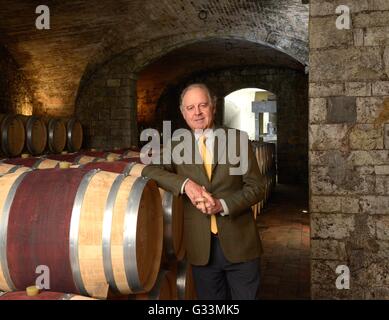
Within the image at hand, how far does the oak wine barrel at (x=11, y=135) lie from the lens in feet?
17.2

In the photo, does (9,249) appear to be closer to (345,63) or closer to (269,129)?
(345,63)

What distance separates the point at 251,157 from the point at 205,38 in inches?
277

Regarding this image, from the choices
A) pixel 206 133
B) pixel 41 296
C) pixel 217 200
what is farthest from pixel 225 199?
pixel 41 296

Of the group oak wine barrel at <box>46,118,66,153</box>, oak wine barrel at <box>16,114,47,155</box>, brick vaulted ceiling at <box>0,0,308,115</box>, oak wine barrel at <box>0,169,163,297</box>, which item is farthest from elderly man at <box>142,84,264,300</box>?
brick vaulted ceiling at <box>0,0,308,115</box>

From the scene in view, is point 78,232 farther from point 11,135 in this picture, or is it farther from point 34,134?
point 34,134

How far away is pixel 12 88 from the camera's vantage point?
834cm

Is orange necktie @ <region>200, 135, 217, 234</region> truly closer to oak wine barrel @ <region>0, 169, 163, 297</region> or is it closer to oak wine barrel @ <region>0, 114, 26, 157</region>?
oak wine barrel @ <region>0, 169, 163, 297</region>

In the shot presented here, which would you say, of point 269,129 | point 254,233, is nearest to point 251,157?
point 254,233

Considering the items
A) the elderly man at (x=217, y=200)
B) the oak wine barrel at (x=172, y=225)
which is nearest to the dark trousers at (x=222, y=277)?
the elderly man at (x=217, y=200)

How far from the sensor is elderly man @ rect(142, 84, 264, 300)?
6.72ft

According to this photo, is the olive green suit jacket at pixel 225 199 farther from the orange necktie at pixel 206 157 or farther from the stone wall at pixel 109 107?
the stone wall at pixel 109 107

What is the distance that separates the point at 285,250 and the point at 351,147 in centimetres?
259

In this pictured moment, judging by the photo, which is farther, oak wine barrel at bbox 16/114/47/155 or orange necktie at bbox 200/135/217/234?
oak wine barrel at bbox 16/114/47/155

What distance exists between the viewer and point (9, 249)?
178cm
